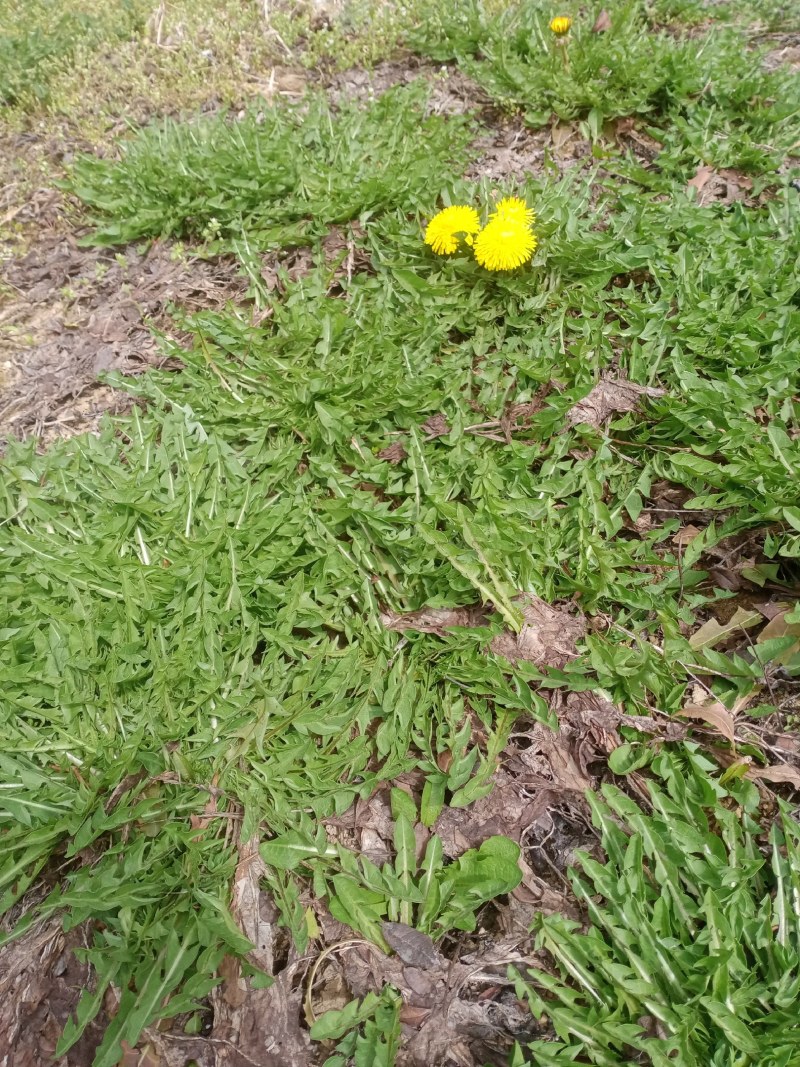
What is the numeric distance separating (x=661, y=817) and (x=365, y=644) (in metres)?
0.98

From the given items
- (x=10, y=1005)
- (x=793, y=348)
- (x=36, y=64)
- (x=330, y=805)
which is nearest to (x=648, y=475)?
(x=793, y=348)

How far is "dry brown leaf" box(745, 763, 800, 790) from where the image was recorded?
1744mm

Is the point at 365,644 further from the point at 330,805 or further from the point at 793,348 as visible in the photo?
the point at 793,348

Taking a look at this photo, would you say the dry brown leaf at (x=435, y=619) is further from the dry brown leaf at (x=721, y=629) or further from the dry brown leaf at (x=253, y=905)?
the dry brown leaf at (x=253, y=905)

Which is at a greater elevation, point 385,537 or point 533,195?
point 533,195

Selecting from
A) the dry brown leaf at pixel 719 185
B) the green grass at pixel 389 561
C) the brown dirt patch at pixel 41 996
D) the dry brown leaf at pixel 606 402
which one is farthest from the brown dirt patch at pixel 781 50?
the brown dirt patch at pixel 41 996

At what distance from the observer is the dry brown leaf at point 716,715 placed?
181 cm

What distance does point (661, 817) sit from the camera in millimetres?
1704

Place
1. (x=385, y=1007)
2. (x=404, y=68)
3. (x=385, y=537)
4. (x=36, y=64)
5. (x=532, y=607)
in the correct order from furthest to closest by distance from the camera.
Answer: (x=36, y=64) < (x=404, y=68) < (x=385, y=537) < (x=532, y=607) < (x=385, y=1007)

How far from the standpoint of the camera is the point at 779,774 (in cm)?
176

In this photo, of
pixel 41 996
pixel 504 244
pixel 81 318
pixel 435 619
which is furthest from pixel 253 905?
pixel 81 318

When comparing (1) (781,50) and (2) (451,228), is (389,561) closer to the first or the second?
(2) (451,228)

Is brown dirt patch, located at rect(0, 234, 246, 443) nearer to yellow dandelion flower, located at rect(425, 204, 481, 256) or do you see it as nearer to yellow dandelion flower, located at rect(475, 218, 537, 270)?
yellow dandelion flower, located at rect(425, 204, 481, 256)

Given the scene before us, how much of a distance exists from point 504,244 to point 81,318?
2.07m
